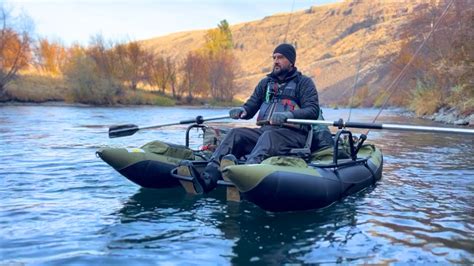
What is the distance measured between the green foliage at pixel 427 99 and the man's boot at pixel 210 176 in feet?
69.0

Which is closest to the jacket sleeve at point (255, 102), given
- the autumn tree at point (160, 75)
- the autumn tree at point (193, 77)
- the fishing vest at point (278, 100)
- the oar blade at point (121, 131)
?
the fishing vest at point (278, 100)

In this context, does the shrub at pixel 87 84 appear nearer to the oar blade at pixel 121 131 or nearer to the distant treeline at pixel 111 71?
the distant treeline at pixel 111 71

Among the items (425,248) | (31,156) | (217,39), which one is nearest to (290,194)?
(425,248)

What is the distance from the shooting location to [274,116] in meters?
6.07

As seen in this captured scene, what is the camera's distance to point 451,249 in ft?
14.7

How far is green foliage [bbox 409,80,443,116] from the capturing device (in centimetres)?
2448

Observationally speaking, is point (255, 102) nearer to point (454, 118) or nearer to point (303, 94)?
point (303, 94)

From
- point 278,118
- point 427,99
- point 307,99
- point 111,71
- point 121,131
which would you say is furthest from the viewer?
point 111,71

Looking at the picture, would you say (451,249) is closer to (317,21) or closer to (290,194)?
(290,194)

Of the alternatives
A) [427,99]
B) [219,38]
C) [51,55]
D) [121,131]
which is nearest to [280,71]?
[121,131]

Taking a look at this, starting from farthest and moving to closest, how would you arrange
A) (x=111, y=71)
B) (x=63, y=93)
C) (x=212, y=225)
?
(x=111, y=71) → (x=63, y=93) → (x=212, y=225)

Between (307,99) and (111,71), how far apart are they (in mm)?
40955

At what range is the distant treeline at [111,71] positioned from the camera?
37188 mm

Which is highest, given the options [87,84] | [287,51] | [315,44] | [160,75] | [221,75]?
[315,44]
